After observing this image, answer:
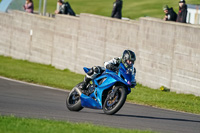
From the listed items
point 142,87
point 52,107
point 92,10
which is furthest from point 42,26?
point 92,10

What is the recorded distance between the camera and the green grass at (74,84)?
14.9 m

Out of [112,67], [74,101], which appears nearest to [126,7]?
[74,101]

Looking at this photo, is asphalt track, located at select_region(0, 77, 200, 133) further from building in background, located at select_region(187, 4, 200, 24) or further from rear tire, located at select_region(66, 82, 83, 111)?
building in background, located at select_region(187, 4, 200, 24)

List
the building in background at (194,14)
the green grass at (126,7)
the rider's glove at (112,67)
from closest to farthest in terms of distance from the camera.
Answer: the rider's glove at (112,67), the building in background at (194,14), the green grass at (126,7)

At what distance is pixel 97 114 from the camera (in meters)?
11.5

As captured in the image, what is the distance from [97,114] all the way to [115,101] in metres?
1.01

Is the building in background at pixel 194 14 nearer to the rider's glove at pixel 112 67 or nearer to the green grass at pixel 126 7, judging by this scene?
the green grass at pixel 126 7

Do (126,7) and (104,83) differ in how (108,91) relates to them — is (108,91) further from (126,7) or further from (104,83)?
(126,7)

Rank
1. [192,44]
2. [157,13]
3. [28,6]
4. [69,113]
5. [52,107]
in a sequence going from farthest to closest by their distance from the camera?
1. [157,13]
2. [28,6]
3. [192,44]
4. [52,107]
5. [69,113]

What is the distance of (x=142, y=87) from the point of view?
19219 mm

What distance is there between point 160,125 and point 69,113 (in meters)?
2.14

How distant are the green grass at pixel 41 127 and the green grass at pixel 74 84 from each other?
579 cm

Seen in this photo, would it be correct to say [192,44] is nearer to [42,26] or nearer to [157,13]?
[42,26]

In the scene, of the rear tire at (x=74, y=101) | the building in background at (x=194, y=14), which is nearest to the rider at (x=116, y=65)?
the rear tire at (x=74, y=101)
